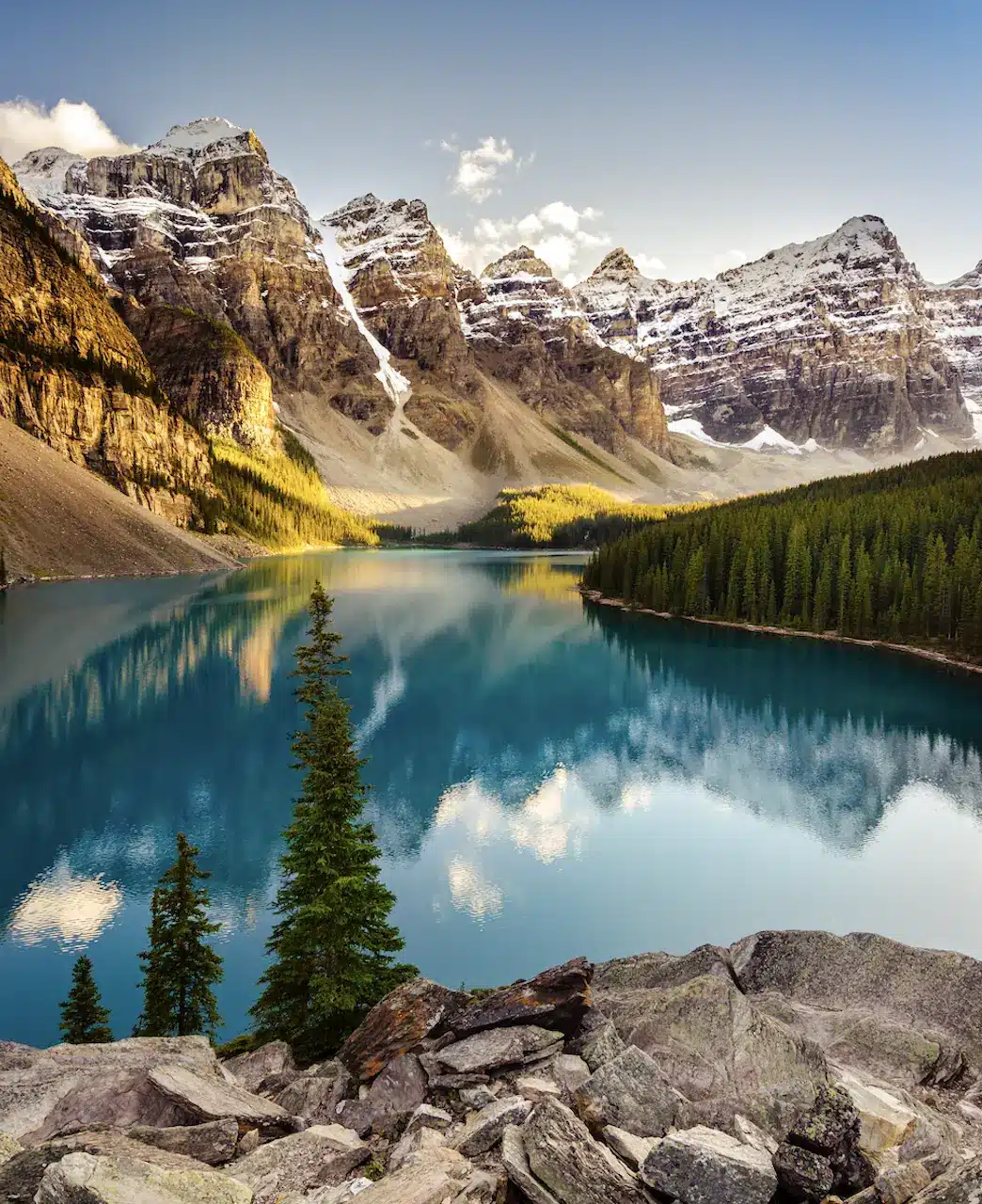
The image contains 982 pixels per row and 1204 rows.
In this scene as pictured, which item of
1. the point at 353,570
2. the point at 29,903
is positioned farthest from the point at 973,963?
the point at 353,570

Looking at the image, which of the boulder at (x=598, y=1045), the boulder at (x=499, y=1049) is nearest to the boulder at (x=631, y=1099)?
the boulder at (x=598, y=1045)

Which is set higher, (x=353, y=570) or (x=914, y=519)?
(x=914, y=519)

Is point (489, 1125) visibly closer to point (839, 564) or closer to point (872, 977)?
point (872, 977)

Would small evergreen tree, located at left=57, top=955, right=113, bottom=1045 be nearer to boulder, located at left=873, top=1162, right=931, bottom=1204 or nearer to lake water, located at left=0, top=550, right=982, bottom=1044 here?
lake water, located at left=0, top=550, right=982, bottom=1044

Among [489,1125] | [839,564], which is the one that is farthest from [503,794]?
[839,564]

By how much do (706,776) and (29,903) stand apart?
25.6m

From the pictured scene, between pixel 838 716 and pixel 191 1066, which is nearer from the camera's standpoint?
pixel 191 1066

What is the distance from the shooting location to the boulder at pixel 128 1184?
5.17 meters

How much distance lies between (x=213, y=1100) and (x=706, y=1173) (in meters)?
5.20

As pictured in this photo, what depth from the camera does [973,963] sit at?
452 inches

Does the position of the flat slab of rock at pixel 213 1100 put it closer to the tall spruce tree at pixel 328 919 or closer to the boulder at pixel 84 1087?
the boulder at pixel 84 1087

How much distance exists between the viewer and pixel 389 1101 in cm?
828

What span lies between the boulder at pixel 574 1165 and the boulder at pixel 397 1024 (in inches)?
132

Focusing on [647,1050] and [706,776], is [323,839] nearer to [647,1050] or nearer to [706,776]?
[647,1050]
